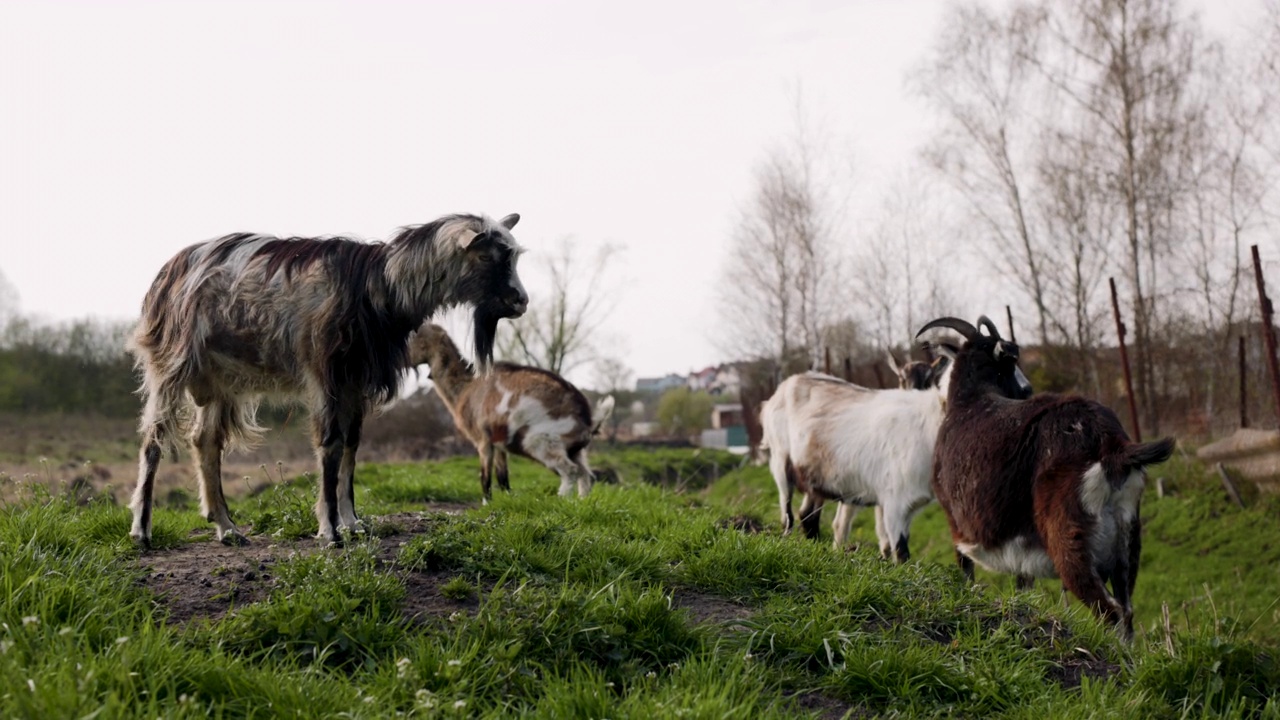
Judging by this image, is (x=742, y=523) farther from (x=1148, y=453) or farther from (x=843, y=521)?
(x=1148, y=453)

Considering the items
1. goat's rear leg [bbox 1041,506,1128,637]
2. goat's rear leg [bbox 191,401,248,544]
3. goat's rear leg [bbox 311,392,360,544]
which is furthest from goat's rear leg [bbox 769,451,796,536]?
goat's rear leg [bbox 191,401,248,544]

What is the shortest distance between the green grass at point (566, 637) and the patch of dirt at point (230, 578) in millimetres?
49

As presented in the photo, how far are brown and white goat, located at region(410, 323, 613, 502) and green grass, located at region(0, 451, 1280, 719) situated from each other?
448 cm

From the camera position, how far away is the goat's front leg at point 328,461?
464 cm

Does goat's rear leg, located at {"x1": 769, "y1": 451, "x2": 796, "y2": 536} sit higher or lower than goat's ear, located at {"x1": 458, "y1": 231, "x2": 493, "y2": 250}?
lower

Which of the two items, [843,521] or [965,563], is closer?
[965,563]

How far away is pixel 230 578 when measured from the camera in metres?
3.80

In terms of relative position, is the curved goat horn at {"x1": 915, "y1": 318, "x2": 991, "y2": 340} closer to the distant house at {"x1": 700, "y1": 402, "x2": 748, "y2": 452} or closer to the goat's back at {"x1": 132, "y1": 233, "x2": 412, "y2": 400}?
the goat's back at {"x1": 132, "y1": 233, "x2": 412, "y2": 400}

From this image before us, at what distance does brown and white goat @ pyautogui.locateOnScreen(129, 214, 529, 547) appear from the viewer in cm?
472

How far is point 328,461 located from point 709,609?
217 cm

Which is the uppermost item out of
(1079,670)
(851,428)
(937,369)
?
(937,369)

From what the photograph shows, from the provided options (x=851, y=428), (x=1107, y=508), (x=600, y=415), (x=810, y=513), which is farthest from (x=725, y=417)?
(x=1107, y=508)

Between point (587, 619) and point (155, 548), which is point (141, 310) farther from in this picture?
point (587, 619)

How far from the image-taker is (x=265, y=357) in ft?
15.8
